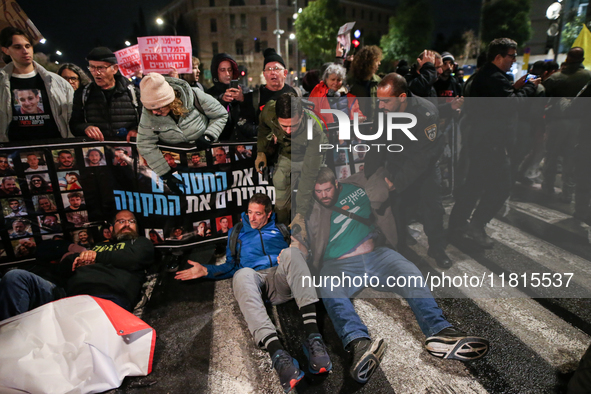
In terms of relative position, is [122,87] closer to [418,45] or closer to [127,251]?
[127,251]

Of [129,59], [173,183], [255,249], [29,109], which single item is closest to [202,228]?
[173,183]

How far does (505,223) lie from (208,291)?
352 centimetres

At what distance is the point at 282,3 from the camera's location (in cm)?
5688

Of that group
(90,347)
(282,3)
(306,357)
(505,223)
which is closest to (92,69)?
(90,347)

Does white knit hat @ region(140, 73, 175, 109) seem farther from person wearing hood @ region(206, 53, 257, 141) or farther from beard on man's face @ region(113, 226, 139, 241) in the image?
beard on man's face @ region(113, 226, 139, 241)

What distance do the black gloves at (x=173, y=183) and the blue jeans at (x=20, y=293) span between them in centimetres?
140

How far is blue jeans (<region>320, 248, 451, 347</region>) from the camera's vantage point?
95.2 inches

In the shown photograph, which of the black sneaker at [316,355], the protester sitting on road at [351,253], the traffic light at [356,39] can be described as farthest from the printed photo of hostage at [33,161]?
the traffic light at [356,39]

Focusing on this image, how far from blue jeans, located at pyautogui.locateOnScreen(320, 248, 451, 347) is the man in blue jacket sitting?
17 cm

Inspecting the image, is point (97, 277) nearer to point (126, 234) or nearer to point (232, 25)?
point (126, 234)

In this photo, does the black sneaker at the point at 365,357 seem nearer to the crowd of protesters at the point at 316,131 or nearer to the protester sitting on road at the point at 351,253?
the protester sitting on road at the point at 351,253

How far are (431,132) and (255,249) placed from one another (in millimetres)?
2006

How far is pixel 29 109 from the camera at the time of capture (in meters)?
3.63

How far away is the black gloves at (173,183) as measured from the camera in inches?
139
